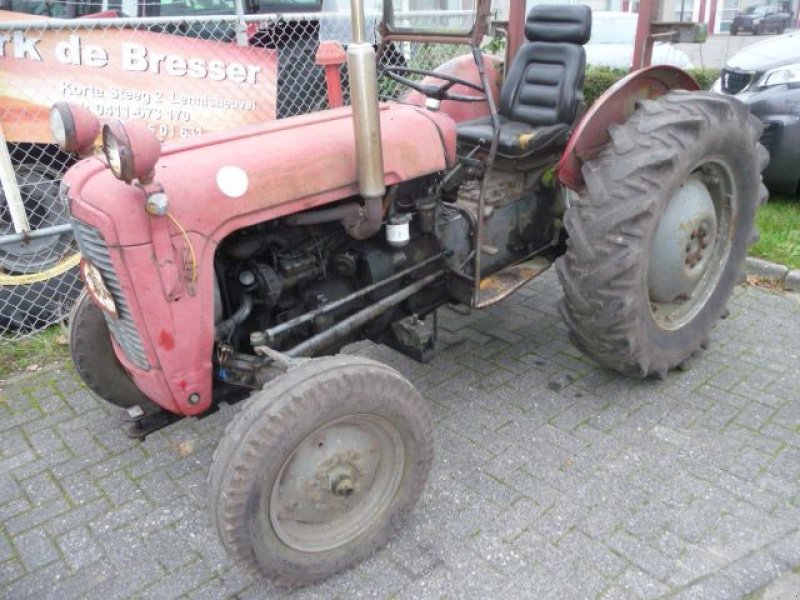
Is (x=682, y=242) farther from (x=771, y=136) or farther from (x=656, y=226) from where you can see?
(x=771, y=136)

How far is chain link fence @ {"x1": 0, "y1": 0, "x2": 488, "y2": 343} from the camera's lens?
391 centimetres

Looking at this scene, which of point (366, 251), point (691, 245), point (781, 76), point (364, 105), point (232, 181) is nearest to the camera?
point (364, 105)

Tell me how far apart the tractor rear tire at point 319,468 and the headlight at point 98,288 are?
1.86 feet

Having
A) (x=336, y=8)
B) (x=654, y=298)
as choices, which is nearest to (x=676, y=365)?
(x=654, y=298)

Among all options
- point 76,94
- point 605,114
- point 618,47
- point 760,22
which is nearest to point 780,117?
point 605,114

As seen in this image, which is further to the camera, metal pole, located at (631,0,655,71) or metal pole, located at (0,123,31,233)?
metal pole, located at (0,123,31,233)

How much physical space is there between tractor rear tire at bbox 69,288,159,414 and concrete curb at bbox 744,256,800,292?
3.49m

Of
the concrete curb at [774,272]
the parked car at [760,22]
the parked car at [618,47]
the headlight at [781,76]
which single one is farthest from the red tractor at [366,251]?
the parked car at [760,22]

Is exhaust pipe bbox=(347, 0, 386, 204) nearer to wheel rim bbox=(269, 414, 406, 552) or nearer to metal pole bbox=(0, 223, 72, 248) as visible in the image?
wheel rim bbox=(269, 414, 406, 552)

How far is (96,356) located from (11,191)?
68.2 inches

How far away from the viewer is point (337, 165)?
2361 mm

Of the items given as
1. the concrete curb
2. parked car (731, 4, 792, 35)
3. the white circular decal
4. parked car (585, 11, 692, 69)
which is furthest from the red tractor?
parked car (731, 4, 792, 35)

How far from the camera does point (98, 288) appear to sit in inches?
87.7

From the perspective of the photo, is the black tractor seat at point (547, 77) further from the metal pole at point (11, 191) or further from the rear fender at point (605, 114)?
the metal pole at point (11, 191)
